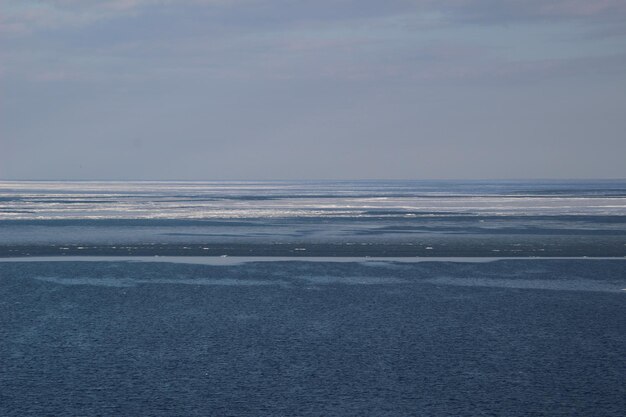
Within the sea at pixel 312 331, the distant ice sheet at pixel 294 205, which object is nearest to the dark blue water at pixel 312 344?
the sea at pixel 312 331

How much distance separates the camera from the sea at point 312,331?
734 cm

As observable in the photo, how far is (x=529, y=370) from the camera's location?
27.6 feet

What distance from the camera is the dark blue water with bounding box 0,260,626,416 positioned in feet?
23.8

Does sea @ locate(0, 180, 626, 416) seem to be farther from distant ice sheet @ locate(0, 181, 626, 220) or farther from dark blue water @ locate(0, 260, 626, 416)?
distant ice sheet @ locate(0, 181, 626, 220)

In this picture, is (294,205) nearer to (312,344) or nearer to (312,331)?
(312,331)

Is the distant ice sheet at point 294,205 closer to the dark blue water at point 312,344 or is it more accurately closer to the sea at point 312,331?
the sea at point 312,331

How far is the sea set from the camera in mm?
7336

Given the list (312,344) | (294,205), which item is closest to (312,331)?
(312,344)

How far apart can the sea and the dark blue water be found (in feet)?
0.09

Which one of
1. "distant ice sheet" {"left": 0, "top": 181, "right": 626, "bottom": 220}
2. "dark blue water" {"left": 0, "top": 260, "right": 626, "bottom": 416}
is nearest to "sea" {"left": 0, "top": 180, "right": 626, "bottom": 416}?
"dark blue water" {"left": 0, "top": 260, "right": 626, "bottom": 416}

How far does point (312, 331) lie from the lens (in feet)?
34.6

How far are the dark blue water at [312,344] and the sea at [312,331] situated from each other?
27mm

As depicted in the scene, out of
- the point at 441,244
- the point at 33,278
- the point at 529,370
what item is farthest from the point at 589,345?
the point at 441,244

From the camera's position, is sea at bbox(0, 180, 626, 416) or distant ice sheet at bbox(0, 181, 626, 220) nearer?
sea at bbox(0, 180, 626, 416)
